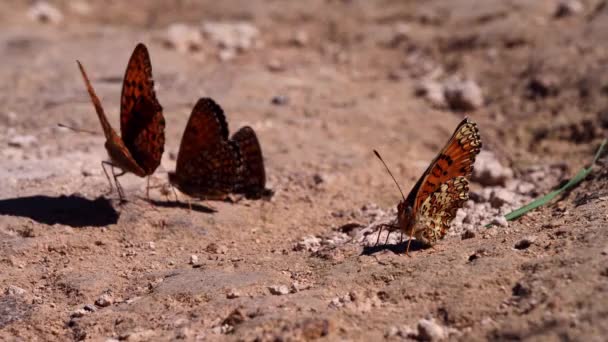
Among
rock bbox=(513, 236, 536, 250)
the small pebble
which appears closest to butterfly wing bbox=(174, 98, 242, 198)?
the small pebble

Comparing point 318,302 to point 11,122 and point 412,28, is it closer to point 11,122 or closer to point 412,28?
point 11,122

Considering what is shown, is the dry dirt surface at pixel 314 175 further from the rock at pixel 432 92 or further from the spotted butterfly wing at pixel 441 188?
the spotted butterfly wing at pixel 441 188

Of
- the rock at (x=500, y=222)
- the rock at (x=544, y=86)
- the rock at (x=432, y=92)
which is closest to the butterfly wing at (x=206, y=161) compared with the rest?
the rock at (x=500, y=222)

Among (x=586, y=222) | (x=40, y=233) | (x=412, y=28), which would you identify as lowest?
(x=40, y=233)

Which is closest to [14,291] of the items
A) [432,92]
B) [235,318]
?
[235,318]

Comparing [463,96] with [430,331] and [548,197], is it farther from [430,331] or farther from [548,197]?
[430,331]

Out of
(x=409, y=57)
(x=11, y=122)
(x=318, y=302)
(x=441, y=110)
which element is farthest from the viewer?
(x=409, y=57)

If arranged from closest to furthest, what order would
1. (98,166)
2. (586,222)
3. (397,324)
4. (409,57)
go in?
(397,324)
(586,222)
(98,166)
(409,57)

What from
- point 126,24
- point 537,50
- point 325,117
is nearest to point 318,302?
point 325,117
